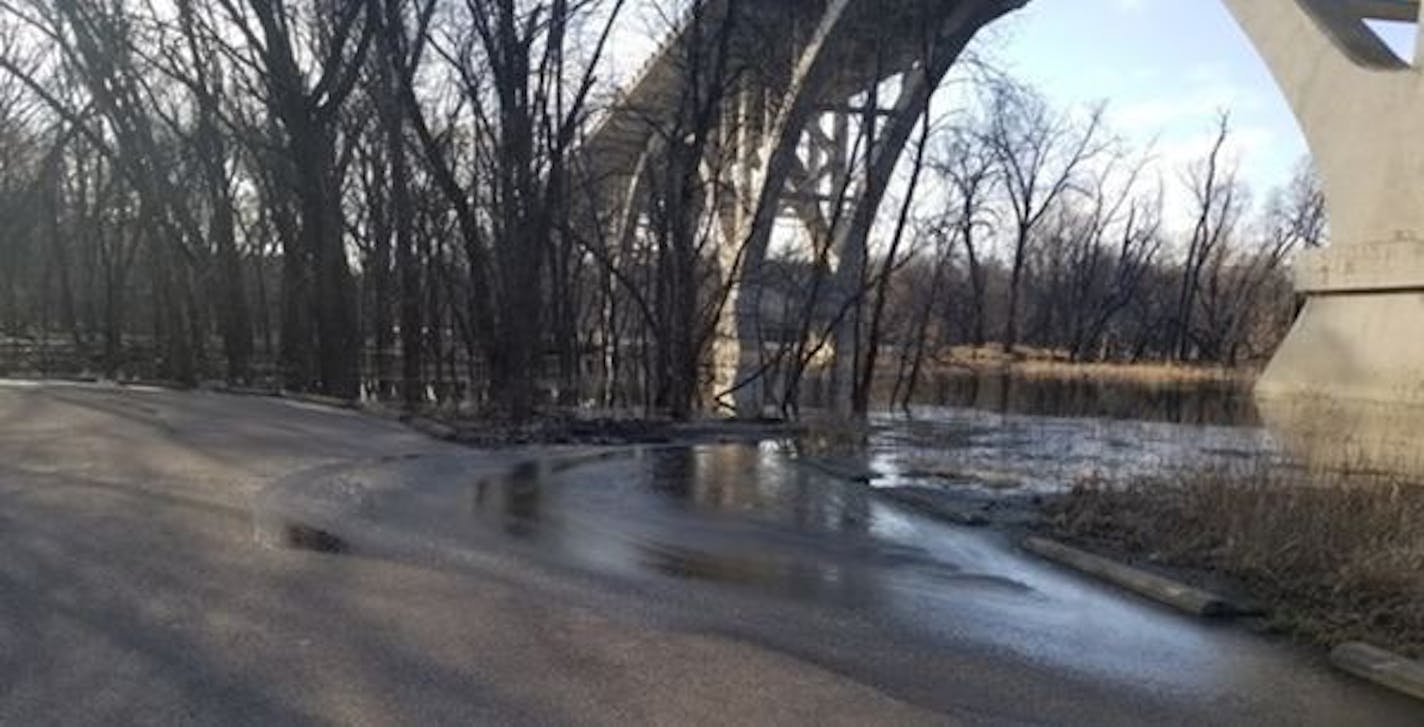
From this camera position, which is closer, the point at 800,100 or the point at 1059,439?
the point at 1059,439

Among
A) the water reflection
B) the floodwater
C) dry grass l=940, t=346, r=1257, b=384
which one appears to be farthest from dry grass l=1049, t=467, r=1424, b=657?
dry grass l=940, t=346, r=1257, b=384

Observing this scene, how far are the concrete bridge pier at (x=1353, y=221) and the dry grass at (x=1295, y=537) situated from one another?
15443 millimetres

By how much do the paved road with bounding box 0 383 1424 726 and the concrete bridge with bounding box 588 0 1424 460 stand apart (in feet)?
48.0

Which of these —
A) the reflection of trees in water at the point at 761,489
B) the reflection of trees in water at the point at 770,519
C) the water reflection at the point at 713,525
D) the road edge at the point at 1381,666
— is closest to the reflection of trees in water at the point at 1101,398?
the reflection of trees in water at the point at 761,489

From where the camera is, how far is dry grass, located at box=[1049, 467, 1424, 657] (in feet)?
24.3

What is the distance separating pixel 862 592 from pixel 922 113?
19.1 meters

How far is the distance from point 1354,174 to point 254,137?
2667 cm

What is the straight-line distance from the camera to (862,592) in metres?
8.16

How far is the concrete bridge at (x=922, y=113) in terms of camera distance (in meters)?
27.3

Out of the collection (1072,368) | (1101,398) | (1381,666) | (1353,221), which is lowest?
(1381,666)

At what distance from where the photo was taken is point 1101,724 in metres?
5.67

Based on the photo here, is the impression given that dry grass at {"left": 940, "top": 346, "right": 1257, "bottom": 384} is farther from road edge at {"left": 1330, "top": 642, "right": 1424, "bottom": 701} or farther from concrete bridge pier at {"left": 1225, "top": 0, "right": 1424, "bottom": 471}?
road edge at {"left": 1330, "top": 642, "right": 1424, "bottom": 701}

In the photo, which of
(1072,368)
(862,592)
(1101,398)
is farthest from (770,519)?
(1072,368)

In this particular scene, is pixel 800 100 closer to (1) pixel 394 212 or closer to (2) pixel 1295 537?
(1) pixel 394 212
